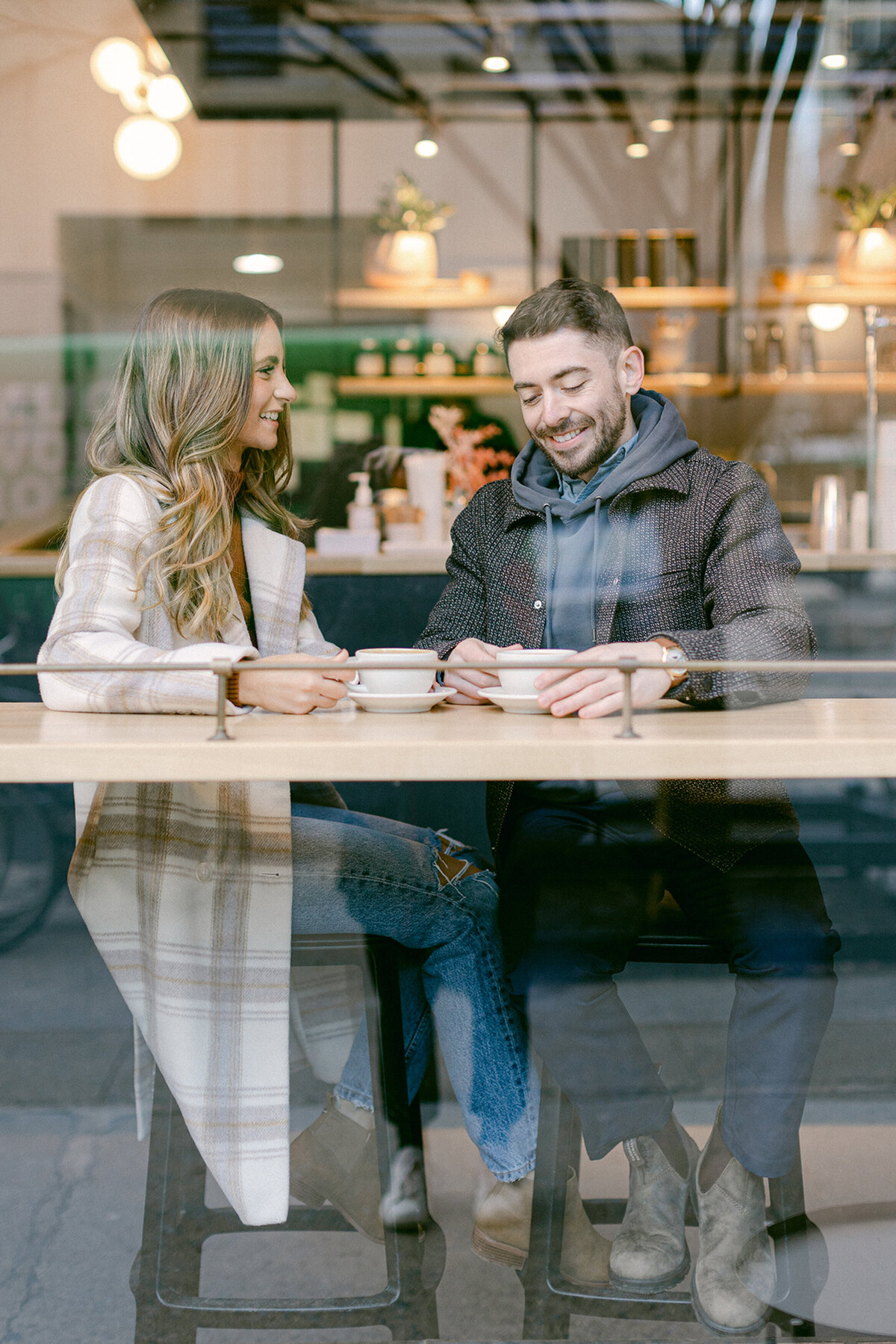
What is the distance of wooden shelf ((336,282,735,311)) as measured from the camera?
14.9 ft

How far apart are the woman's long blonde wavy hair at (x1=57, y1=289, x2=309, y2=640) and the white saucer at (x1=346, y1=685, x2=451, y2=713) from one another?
12.2 inches

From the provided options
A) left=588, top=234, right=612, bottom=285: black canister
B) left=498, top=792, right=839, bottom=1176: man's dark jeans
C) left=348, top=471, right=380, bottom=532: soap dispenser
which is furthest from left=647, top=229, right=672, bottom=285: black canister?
left=498, top=792, right=839, bottom=1176: man's dark jeans

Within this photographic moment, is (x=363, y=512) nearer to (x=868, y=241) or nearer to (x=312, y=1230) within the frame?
(x=312, y=1230)

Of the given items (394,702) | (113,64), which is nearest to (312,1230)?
(394,702)

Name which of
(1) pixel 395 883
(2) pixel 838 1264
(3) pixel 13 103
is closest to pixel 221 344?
(1) pixel 395 883

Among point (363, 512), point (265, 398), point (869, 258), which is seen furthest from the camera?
point (869, 258)

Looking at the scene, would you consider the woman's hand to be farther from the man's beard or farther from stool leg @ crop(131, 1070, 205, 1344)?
the man's beard

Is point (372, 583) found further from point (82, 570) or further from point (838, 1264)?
point (838, 1264)

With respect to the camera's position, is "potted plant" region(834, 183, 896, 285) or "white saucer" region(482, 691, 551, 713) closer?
"white saucer" region(482, 691, 551, 713)

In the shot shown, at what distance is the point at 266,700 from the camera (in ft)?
3.81

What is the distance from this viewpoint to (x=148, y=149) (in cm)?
500

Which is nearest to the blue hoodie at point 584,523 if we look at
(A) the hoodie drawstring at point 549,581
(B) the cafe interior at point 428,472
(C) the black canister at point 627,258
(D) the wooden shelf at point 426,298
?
(A) the hoodie drawstring at point 549,581

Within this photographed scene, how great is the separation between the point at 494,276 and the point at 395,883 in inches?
162

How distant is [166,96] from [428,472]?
2.83 metres
